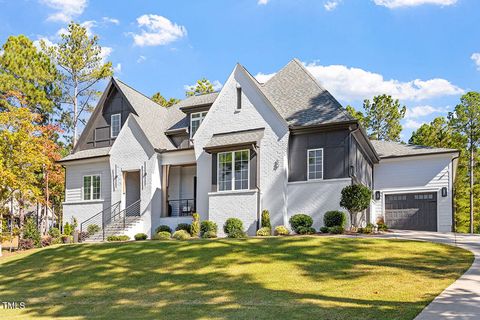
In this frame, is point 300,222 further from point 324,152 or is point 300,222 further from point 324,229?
point 324,152

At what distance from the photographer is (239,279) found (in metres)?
12.1

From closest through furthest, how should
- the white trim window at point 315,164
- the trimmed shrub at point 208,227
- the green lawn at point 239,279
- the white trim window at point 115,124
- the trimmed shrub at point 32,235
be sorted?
the green lawn at point 239,279, the white trim window at point 315,164, the trimmed shrub at point 208,227, the trimmed shrub at point 32,235, the white trim window at point 115,124

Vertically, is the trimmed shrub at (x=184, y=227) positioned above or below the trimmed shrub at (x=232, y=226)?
below

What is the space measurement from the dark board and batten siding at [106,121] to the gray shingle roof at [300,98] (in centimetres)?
865

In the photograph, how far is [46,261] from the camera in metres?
17.3

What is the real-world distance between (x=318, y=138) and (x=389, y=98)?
25.7m

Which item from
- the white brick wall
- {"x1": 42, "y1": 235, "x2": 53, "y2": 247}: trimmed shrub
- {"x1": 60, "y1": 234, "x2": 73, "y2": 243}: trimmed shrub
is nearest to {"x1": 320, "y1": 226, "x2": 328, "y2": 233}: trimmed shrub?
the white brick wall

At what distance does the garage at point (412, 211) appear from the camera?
85.3 ft

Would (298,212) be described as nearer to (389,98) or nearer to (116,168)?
(116,168)

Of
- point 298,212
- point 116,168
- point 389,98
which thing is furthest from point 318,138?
point 389,98

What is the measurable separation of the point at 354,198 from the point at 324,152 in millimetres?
2813

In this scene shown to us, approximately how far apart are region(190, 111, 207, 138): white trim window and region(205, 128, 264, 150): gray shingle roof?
284 centimetres

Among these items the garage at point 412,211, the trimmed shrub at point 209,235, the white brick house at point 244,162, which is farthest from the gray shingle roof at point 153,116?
the garage at point 412,211

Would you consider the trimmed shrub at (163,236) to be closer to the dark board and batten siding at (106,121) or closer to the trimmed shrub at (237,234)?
the trimmed shrub at (237,234)
